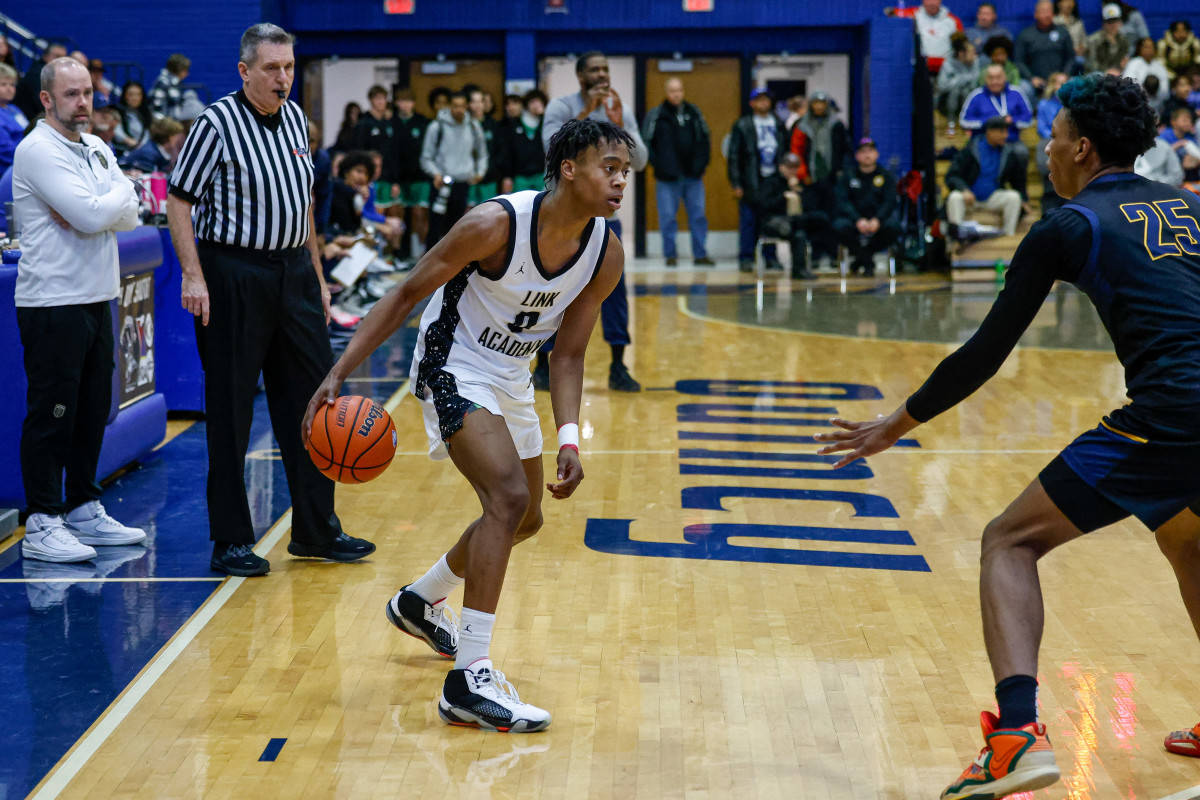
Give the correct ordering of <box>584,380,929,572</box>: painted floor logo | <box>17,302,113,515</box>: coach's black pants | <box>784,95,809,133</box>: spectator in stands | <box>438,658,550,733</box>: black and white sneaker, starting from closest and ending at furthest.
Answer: <box>438,658,550,733</box>: black and white sneaker
<box>17,302,113,515</box>: coach's black pants
<box>584,380,929,572</box>: painted floor logo
<box>784,95,809,133</box>: spectator in stands

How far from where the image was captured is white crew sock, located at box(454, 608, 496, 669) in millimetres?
3514

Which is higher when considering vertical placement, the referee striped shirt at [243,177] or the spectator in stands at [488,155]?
the spectator in stands at [488,155]

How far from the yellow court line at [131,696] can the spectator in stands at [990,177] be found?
37.1 feet

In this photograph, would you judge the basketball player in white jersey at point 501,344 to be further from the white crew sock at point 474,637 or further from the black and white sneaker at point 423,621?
the black and white sneaker at point 423,621

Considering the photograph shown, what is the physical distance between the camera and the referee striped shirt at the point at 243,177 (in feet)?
15.0

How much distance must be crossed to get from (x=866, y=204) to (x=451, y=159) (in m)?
5.03

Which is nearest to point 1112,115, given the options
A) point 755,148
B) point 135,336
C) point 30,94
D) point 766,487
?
point 766,487

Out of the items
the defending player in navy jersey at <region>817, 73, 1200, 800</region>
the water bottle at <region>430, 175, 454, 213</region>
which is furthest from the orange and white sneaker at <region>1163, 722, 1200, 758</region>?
the water bottle at <region>430, 175, 454, 213</region>

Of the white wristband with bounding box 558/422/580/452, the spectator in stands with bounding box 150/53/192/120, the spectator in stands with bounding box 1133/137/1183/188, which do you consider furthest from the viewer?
the spectator in stands with bounding box 1133/137/1183/188

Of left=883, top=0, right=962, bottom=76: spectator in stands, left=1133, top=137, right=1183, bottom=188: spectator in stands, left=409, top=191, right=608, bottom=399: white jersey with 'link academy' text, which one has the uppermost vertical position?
left=883, top=0, right=962, bottom=76: spectator in stands

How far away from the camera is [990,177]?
1483 centimetres

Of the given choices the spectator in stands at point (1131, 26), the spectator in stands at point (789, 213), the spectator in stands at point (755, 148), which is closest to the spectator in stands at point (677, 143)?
the spectator in stands at point (755, 148)

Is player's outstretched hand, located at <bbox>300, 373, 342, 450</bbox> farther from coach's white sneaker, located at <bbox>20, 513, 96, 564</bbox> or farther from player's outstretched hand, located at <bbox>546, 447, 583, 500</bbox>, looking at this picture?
coach's white sneaker, located at <bbox>20, 513, 96, 564</bbox>

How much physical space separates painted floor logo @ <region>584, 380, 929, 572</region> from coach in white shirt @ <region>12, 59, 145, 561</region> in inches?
81.2
